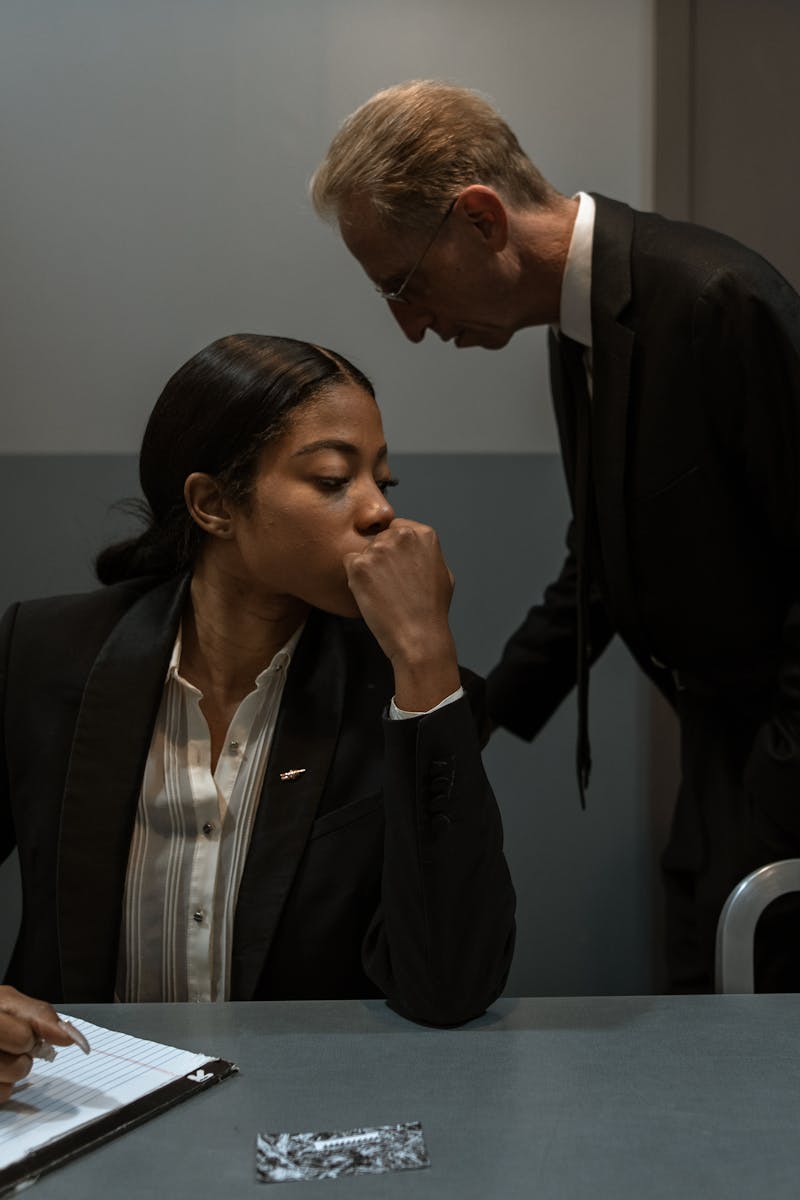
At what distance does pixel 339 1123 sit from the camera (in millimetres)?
1024

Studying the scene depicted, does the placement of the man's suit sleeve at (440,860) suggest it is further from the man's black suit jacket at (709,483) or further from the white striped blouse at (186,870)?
the man's black suit jacket at (709,483)

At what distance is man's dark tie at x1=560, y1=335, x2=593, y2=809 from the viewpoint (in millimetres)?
1884

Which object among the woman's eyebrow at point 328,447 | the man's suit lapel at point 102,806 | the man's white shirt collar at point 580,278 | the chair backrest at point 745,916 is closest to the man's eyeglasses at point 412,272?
the man's white shirt collar at point 580,278

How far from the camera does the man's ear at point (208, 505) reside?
1.49 meters

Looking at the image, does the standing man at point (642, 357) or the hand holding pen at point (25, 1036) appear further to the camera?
the standing man at point (642, 357)

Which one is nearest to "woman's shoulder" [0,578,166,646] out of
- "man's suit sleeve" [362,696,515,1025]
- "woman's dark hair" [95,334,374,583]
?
"woman's dark hair" [95,334,374,583]

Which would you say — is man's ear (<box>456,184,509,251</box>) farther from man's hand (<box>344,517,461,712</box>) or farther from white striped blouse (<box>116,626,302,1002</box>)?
white striped blouse (<box>116,626,302,1002</box>)

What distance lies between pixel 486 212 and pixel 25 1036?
4.16 ft

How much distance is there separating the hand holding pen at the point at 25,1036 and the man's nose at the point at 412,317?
1170 millimetres

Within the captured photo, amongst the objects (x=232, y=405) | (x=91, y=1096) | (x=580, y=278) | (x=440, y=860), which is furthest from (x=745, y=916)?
(x=580, y=278)

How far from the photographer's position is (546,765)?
96.4 inches

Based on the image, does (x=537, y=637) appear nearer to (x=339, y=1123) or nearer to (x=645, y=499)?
(x=645, y=499)

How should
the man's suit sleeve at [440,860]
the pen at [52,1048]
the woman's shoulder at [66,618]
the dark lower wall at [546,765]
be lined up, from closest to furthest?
the pen at [52,1048] → the man's suit sleeve at [440,860] → the woman's shoulder at [66,618] → the dark lower wall at [546,765]

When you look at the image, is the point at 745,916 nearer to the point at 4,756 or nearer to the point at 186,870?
the point at 186,870
